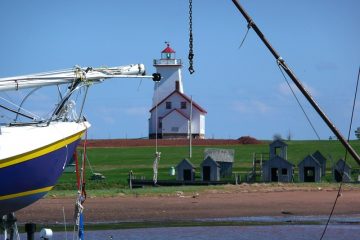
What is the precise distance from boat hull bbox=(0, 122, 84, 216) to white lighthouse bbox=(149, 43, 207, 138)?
73.9 meters

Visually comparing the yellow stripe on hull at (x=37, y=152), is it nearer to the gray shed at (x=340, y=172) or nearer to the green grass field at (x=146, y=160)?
the green grass field at (x=146, y=160)

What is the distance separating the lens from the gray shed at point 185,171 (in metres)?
57.8

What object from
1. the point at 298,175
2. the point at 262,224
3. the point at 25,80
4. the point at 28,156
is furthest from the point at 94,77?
the point at 298,175

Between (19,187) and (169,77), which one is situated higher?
(169,77)

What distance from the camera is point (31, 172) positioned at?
71.5 ft

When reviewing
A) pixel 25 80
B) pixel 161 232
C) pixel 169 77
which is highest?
pixel 169 77

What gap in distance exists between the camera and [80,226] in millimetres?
21719

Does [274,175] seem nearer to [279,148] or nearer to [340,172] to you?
Answer: [340,172]

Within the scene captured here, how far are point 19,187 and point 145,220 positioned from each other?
14599mm

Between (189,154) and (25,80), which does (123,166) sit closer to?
(189,154)

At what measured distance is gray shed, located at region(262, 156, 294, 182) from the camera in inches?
2216

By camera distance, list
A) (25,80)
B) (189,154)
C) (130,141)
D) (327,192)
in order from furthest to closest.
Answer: (130,141) → (189,154) → (327,192) → (25,80)

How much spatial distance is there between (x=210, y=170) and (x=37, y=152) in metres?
36.9

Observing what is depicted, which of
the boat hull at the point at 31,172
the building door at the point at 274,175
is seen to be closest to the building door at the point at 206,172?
the building door at the point at 274,175
